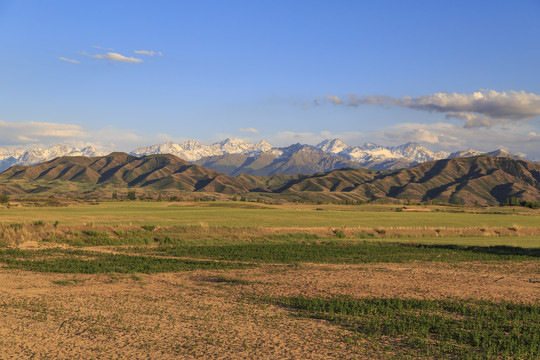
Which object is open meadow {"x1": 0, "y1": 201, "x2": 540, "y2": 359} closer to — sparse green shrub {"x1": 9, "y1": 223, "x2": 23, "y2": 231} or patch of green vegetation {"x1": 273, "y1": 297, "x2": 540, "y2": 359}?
patch of green vegetation {"x1": 273, "y1": 297, "x2": 540, "y2": 359}

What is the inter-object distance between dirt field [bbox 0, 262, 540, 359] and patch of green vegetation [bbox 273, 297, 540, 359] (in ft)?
3.99

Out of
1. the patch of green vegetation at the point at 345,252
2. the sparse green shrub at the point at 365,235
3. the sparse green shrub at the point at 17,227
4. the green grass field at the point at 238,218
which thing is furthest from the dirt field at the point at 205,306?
the green grass field at the point at 238,218

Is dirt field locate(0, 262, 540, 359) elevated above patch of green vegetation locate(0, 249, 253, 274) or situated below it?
above

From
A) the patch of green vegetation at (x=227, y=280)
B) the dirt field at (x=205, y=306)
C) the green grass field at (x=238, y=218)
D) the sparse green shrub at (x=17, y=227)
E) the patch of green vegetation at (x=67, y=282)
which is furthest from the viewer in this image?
the green grass field at (x=238, y=218)

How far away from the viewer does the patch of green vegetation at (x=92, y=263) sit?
103 feet

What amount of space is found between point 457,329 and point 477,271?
61.1 ft

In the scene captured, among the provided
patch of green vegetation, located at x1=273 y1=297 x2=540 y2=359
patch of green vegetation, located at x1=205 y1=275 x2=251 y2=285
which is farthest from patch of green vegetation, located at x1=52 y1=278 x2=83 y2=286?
patch of green vegetation, located at x1=273 y1=297 x2=540 y2=359

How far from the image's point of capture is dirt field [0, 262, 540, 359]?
15148 millimetres

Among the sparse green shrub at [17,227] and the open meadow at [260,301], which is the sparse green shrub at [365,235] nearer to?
the open meadow at [260,301]

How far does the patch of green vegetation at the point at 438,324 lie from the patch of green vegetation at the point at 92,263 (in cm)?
1250

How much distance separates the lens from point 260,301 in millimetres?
22750

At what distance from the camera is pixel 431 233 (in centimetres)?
6656

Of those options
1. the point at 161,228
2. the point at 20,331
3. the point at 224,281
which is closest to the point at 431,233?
the point at 161,228

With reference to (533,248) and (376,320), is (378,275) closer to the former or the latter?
(376,320)
